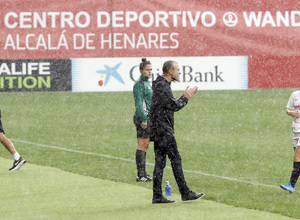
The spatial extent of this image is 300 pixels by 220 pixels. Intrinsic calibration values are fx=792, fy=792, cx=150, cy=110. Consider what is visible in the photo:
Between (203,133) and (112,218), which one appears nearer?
(112,218)

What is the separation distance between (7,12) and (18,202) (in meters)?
8.41

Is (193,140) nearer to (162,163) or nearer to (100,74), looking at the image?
(100,74)

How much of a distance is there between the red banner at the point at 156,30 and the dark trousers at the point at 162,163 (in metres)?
8.43

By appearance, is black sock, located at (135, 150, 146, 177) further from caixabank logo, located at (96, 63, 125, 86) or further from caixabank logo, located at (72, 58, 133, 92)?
caixabank logo, located at (96, 63, 125, 86)

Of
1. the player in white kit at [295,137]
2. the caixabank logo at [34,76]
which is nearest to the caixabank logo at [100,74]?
the caixabank logo at [34,76]

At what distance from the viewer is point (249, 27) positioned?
19.0 metres

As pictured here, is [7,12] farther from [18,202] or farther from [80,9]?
[18,202]

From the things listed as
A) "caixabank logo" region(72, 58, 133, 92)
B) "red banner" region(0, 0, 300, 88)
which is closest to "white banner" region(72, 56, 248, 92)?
"caixabank logo" region(72, 58, 133, 92)

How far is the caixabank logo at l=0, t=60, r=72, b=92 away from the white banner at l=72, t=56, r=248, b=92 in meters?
0.51

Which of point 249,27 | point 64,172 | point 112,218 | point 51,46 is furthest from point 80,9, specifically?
point 112,218

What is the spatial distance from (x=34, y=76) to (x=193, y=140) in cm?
441

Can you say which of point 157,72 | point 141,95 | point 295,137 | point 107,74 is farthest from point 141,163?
point 157,72

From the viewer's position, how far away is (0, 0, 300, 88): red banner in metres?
18.5

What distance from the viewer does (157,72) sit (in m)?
19.3
